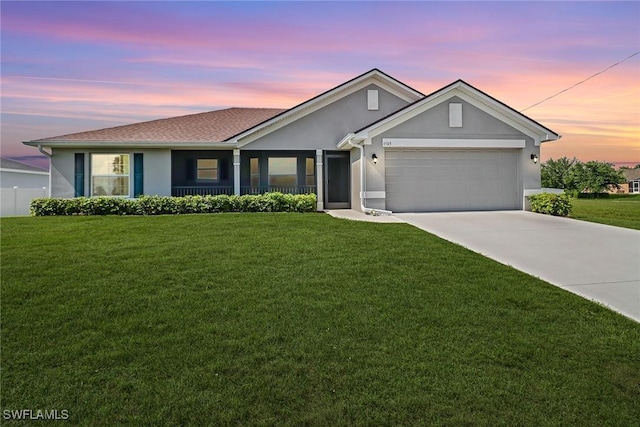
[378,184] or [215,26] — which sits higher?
[215,26]

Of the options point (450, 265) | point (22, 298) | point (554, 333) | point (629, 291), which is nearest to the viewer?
point (554, 333)

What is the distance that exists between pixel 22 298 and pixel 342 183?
47.1 ft

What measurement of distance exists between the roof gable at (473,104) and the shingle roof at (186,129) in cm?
627

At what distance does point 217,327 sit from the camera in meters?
4.40

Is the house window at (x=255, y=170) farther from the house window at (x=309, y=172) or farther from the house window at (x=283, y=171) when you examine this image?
the house window at (x=309, y=172)

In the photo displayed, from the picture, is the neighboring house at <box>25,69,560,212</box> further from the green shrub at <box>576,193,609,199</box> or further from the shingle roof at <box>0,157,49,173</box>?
the green shrub at <box>576,193,609,199</box>

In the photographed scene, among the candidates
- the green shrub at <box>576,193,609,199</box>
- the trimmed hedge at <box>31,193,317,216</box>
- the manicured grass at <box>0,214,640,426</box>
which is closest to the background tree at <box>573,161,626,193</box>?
the green shrub at <box>576,193,609,199</box>

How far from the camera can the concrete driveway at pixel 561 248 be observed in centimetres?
595

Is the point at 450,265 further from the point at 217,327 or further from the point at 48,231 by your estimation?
the point at 48,231

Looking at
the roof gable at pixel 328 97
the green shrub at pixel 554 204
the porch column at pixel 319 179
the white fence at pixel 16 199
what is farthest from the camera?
the white fence at pixel 16 199

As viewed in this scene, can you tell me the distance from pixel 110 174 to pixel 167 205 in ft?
12.2

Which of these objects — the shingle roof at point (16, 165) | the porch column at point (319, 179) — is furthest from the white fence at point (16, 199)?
the porch column at point (319, 179)

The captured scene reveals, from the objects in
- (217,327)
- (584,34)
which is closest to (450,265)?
(217,327)

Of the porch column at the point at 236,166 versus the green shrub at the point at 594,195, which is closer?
the porch column at the point at 236,166
